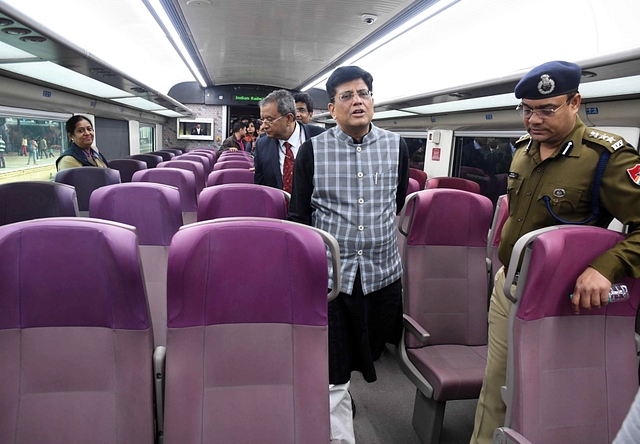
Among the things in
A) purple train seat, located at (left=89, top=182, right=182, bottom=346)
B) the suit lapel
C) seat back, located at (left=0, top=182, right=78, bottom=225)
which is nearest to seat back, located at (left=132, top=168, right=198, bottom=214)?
the suit lapel

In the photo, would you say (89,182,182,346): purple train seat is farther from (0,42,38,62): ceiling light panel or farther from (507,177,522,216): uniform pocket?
(507,177,522,216): uniform pocket

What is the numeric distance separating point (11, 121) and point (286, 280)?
5.77m

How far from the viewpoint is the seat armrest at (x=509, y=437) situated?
166cm

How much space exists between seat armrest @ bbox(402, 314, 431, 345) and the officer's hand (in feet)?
2.77

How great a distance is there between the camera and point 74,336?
162 cm

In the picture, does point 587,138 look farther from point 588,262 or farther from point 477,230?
Answer: point 477,230

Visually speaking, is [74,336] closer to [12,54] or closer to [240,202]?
[240,202]

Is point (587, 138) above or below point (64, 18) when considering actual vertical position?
below

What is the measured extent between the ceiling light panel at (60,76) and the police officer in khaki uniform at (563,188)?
4.37 metres

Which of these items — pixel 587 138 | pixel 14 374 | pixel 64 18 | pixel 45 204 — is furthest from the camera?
pixel 64 18

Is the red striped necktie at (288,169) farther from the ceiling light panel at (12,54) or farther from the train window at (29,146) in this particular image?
the train window at (29,146)

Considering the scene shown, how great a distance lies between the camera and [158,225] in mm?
3176

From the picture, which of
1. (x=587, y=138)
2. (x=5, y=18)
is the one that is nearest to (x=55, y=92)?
(x=5, y=18)

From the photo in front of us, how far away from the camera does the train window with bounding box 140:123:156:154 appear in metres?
15.7
